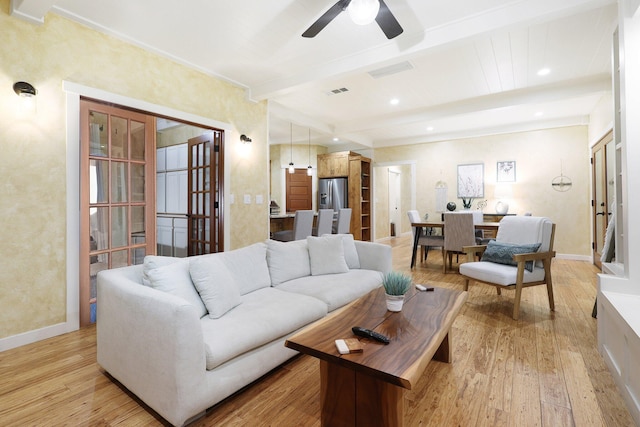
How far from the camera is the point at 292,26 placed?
2869 mm

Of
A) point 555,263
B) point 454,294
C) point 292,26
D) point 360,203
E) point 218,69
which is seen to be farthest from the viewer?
point 360,203

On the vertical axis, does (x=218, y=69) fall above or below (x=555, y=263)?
above

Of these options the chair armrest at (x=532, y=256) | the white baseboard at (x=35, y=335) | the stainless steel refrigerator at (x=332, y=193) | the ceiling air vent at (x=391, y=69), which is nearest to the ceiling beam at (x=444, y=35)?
the ceiling air vent at (x=391, y=69)

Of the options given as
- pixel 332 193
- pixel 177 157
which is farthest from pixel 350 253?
pixel 332 193

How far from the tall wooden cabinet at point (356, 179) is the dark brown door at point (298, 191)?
457mm

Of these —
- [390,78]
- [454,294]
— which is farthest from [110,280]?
[390,78]

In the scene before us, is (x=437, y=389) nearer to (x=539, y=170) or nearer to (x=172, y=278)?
(x=172, y=278)

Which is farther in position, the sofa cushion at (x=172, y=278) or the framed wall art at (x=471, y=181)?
the framed wall art at (x=471, y=181)

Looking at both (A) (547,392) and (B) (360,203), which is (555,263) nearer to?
(B) (360,203)

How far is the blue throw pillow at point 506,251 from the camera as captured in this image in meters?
3.08

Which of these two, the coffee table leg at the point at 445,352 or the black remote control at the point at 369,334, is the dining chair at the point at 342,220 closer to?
the coffee table leg at the point at 445,352

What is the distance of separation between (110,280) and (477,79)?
183 inches

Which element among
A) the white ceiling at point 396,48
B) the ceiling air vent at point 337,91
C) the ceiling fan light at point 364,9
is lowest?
the ceiling fan light at point 364,9

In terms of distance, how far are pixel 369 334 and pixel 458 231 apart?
3.56 meters
